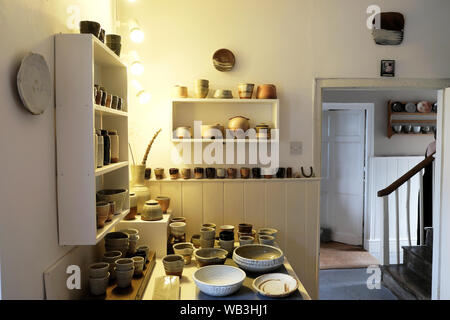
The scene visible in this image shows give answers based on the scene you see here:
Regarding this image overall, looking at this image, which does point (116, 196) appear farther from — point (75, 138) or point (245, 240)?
point (245, 240)

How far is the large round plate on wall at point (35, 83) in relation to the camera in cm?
127

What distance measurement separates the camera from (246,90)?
2807 mm

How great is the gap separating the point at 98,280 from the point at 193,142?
1.42 metres

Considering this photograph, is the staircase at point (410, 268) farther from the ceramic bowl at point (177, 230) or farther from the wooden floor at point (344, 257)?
the ceramic bowl at point (177, 230)

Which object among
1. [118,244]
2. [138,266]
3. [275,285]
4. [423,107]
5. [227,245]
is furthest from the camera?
[423,107]

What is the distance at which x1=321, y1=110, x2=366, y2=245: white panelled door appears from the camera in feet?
16.8

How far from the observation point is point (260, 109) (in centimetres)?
298

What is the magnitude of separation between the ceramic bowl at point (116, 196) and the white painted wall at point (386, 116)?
358 centimetres

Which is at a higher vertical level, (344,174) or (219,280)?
(344,174)

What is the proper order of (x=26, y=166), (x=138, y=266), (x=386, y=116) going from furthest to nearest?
(x=386, y=116)
(x=138, y=266)
(x=26, y=166)

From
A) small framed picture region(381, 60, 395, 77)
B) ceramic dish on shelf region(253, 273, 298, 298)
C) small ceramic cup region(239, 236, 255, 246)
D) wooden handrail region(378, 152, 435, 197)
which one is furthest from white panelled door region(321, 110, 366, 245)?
ceramic dish on shelf region(253, 273, 298, 298)

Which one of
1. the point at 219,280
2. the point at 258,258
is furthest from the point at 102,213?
the point at 258,258

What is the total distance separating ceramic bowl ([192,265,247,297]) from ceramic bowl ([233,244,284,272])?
0.35 ft

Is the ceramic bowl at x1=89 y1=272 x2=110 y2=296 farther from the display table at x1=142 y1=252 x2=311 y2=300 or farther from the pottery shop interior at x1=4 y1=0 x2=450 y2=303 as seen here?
the display table at x1=142 y1=252 x2=311 y2=300
